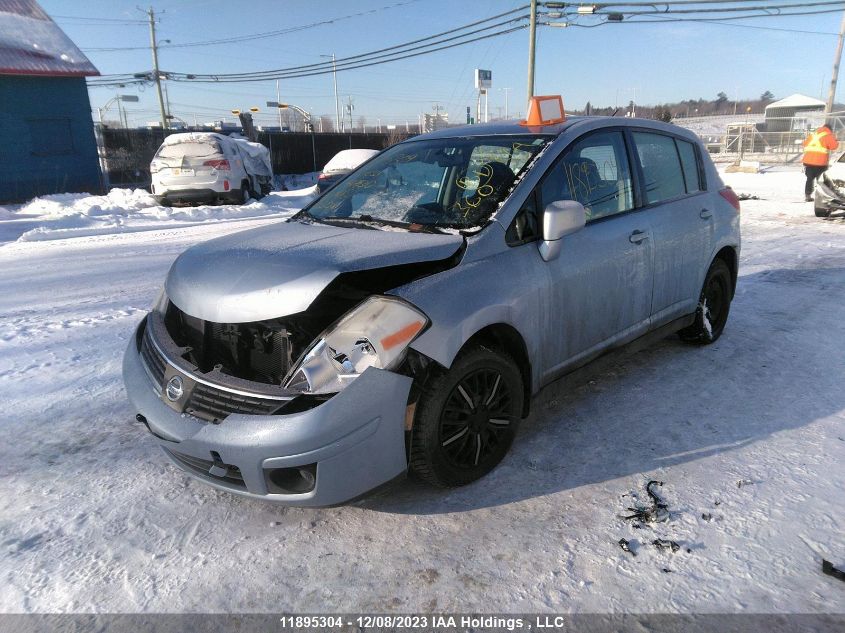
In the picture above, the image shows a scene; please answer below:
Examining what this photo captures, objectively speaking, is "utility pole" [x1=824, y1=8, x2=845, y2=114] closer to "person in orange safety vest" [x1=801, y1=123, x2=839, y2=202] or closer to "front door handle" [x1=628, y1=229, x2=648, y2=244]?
"person in orange safety vest" [x1=801, y1=123, x2=839, y2=202]

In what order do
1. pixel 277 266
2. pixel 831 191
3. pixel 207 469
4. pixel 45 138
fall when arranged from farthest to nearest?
pixel 45 138 < pixel 831 191 < pixel 277 266 < pixel 207 469

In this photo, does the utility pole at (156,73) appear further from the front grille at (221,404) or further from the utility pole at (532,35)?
the front grille at (221,404)

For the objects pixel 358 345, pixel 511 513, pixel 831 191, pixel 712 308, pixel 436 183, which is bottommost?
pixel 511 513

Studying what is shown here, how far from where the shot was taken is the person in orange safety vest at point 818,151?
12914mm

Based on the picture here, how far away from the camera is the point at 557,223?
3.03 m

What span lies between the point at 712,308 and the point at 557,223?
2.48 m

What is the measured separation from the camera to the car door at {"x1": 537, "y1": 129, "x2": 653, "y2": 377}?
3.22 metres

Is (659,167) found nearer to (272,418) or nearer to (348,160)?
(272,418)

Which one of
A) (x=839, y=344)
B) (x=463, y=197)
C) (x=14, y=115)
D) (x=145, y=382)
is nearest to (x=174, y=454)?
(x=145, y=382)

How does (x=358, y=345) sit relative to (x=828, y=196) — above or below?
above

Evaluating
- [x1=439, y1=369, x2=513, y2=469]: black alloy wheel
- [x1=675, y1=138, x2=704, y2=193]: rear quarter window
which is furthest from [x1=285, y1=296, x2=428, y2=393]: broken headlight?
[x1=675, y1=138, x2=704, y2=193]: rear quarter window

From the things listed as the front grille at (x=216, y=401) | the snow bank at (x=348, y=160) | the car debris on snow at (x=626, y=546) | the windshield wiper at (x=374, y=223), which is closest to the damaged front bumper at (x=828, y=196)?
the snow bank at (x=348, y=160)

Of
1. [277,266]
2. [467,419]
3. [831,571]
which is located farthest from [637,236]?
[277,266]

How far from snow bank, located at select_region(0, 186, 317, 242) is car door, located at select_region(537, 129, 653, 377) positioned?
33.1 ft
